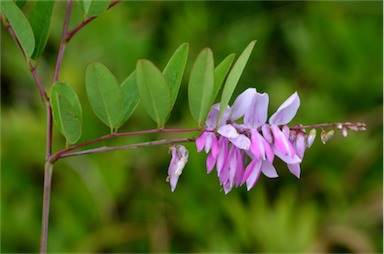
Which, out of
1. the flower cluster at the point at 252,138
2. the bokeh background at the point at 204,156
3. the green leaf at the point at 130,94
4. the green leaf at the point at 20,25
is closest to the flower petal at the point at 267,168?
the flower cluster at the point at 252,138

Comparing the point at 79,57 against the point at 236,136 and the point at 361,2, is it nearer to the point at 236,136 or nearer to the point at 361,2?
the point at 361,2

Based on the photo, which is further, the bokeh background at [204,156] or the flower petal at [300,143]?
the bokeh background at [204,156]

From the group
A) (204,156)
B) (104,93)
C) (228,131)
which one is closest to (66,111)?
(104,93)

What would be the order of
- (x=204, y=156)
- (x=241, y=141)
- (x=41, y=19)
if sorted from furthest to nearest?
(x=204, y=156) → (x=41, y=19) → (x=241, y=141)

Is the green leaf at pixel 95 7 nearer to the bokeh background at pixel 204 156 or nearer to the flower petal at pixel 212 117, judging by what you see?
the flower petal at pixel 212 117

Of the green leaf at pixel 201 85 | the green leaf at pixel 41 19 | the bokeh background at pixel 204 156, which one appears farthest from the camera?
the bokeh background at pixel 204 156

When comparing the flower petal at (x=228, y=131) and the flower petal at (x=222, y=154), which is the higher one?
the flower petal at (x=228, y=131)

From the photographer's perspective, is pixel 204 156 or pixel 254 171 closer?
pixel 254 171

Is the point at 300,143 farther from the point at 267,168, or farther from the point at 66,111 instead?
the point at 66,111
